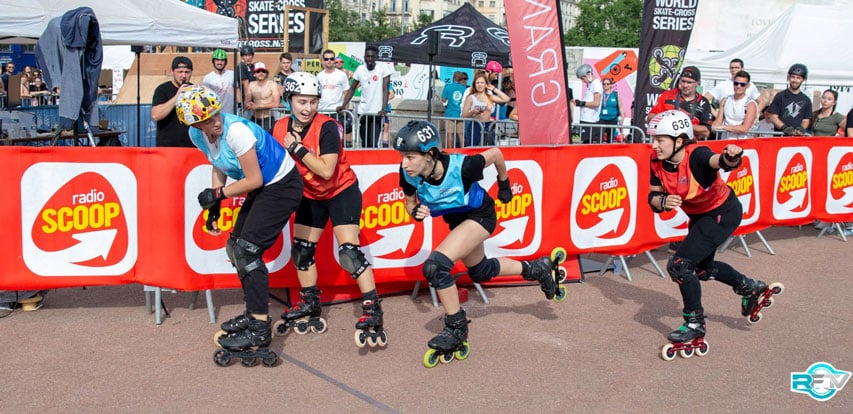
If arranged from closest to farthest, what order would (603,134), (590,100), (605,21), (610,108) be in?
1. (603,134)
2. (590,100)
3. (610,108)
4. (605,21)

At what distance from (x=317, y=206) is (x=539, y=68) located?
3.07 m

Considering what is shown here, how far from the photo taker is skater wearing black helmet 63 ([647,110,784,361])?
5777mm

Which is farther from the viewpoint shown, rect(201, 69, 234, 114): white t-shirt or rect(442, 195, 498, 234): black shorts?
rect(201, 69, 234, 114): white t-shirt

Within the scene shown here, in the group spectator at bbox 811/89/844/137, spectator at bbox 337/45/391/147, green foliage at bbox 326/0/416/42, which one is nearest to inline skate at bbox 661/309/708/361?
spectator at bbox 811/89/844/137

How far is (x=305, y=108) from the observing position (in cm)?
579

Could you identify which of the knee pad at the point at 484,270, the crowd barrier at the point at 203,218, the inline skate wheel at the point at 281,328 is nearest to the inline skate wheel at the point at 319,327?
the inline skate wheel at the point at 281,328

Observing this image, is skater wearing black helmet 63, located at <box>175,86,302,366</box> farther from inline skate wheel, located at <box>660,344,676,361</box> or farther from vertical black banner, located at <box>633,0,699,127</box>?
vertical black banner, located at <box>633,0,699,127</box>

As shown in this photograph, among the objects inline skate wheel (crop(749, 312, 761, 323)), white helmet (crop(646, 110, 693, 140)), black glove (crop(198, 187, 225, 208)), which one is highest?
white helmet (crop(646, 110, 693, 140))

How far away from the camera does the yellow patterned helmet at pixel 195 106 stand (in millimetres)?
5035

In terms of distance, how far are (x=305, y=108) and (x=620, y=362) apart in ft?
→ 9.55

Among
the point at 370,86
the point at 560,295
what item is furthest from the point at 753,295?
the point at 370,86

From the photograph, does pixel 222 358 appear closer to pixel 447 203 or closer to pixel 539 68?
pixel 447 203

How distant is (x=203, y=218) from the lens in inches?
252

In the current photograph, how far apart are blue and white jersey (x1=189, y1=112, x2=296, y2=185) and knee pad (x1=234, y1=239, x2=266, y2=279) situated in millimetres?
438
